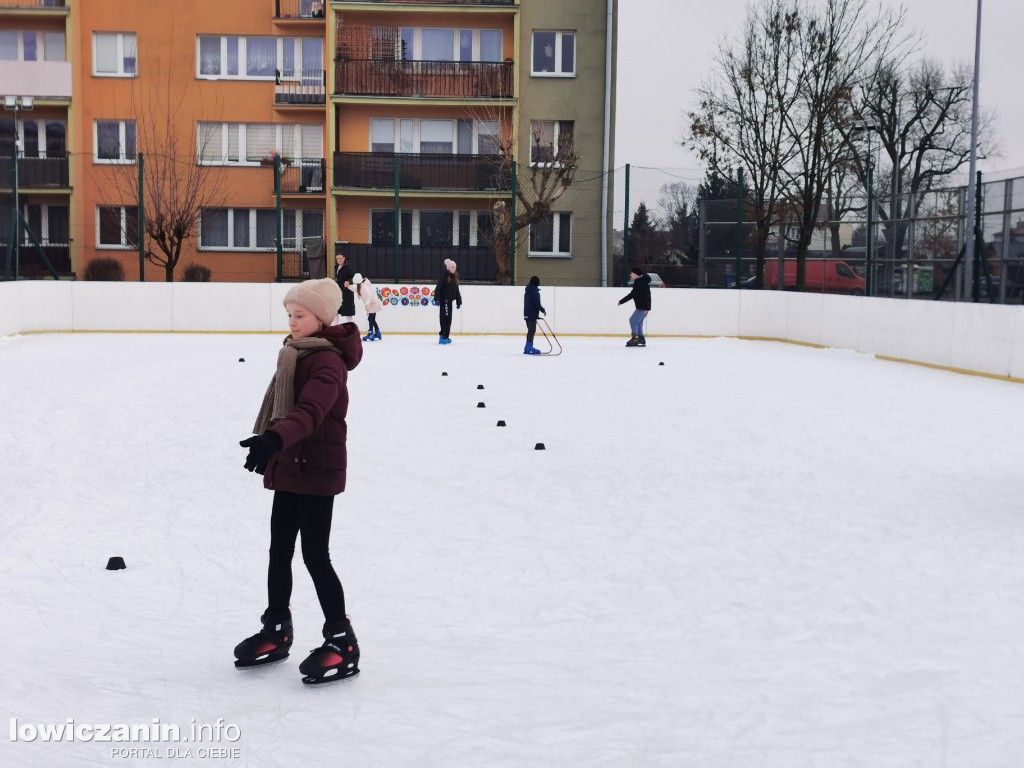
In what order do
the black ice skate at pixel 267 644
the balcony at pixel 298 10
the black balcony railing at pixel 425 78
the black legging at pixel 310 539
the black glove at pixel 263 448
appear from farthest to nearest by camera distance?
the balcony at pixel 298 10, the black balcony railing at pixel 425 78, the black ice skate at pixel 267 644, the black legging at pixel 310 539, the black glove at pixel 263 448

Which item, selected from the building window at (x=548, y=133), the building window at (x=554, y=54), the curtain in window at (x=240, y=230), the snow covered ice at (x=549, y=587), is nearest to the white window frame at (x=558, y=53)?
the building window at (x=554, y=54)

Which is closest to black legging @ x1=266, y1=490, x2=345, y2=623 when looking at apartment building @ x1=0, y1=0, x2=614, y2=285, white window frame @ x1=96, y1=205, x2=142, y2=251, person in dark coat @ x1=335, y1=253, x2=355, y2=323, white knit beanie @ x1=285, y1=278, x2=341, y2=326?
white knit beanie @ x1=285, y1=278, x2=341, y2=326

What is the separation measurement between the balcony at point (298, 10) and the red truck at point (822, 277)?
57.2ft

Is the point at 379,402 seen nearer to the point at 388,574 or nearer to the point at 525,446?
the point at 525,446

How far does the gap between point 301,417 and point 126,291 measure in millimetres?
19391

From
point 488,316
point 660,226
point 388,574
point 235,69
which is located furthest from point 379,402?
point 235,69

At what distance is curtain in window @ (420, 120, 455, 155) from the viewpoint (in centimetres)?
3528

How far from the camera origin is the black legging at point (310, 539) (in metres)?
4.11

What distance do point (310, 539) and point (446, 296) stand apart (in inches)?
648

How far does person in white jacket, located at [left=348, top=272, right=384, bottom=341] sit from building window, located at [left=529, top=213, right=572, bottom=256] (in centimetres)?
1211

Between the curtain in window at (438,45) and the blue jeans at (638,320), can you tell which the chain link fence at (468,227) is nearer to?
the blue jeans at (638,320)

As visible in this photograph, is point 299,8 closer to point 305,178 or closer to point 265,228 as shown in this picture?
point 305,178

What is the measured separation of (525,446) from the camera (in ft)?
30.2

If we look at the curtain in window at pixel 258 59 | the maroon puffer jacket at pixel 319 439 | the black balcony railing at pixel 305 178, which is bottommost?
the maroon puffer jacket at pixel 319 439
